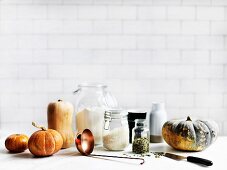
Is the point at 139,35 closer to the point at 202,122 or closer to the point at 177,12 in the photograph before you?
the point at 177,12

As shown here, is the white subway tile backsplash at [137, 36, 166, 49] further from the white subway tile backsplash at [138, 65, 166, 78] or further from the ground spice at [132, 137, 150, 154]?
the ground spice at [132, 137, 150, 154]

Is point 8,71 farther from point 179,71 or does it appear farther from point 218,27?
point 218,27

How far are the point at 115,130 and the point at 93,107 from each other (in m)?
0.20

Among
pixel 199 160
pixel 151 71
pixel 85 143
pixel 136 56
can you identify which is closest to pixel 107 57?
pixel 136 56

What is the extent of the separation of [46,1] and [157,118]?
95 centimetres

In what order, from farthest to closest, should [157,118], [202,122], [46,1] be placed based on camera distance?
1. [46,1]
2. [157,118]
3. [202,122]

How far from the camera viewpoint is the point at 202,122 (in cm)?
185

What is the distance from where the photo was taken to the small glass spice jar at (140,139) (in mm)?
1802

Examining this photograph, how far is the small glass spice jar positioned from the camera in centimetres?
180

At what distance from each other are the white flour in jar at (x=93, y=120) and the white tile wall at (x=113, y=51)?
403 millimetres

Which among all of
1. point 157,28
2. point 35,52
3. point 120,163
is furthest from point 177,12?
point 120,163

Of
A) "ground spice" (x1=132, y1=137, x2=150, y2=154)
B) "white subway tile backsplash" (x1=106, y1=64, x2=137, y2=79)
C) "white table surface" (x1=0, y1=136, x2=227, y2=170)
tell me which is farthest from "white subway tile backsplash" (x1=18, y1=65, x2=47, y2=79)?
"ground spice" (x1=132, y1=137, x2=150, y2=154)

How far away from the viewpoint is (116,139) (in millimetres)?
1841

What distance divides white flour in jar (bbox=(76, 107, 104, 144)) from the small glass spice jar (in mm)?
215
